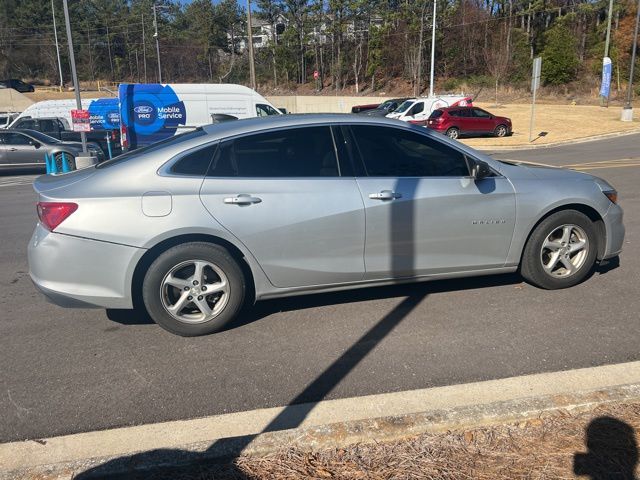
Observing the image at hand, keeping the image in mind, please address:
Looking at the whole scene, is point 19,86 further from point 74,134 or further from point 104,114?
point 74,134

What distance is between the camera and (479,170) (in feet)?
14.9

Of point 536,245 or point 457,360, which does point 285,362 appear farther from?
point 536,245

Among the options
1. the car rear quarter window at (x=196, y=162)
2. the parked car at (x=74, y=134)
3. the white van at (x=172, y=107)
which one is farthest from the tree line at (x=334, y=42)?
the car rear quarter window at (x=196, y=162)

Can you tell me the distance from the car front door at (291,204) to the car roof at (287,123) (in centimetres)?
6

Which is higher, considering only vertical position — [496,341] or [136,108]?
[136,108]

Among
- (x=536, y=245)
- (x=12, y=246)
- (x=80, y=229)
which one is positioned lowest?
(x=12, y=246)

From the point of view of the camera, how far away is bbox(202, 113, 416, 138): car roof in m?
4.36

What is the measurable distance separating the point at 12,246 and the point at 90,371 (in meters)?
4.39

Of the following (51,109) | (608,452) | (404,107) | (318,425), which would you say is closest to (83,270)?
(318,425)

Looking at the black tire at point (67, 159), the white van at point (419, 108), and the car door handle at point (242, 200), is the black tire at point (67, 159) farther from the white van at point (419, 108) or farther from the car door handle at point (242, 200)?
the white van at point (419, 108)

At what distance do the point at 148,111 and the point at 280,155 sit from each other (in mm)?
18746

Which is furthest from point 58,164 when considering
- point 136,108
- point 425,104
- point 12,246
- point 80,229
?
point 425,104

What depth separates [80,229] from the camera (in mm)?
3945

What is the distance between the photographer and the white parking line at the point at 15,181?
1496 centimetres
